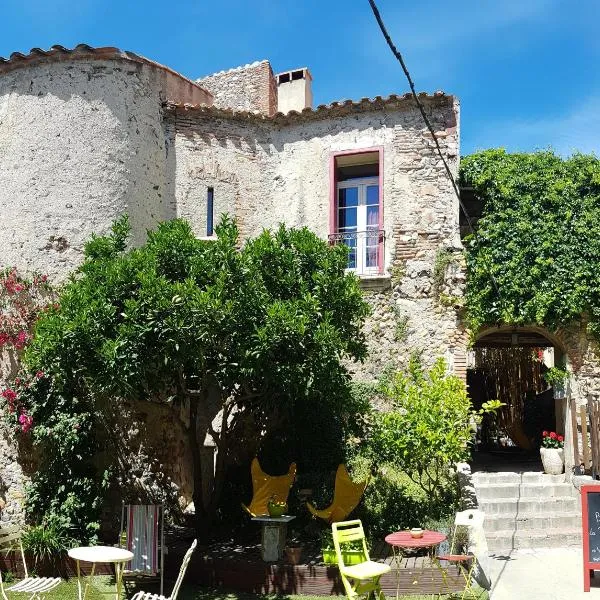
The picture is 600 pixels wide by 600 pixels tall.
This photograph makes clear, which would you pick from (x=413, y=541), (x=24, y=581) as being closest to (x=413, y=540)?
(x=413, y=541)

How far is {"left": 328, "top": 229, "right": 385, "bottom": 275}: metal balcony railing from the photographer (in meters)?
12.4

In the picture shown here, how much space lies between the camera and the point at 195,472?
31.0 feet

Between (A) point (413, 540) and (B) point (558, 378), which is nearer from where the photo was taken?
(A) point (413, 540)

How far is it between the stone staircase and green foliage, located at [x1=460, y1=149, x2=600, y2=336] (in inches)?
108

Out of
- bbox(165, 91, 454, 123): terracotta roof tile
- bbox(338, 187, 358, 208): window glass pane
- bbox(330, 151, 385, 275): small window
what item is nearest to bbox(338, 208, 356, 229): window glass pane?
bbox(330, 151, 385, 275): small window

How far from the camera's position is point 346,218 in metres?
12.9

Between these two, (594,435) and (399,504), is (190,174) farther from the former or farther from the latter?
(594,435)

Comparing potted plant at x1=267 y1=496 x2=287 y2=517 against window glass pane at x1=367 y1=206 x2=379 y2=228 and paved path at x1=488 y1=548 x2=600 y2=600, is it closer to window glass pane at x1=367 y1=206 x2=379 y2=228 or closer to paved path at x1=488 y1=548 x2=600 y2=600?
paved path at x1=488 y1=548 x2=600 y2=600

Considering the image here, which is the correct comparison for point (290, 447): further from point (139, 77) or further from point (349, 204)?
point (139, 77)

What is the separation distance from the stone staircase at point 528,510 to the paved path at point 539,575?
0.64 feet

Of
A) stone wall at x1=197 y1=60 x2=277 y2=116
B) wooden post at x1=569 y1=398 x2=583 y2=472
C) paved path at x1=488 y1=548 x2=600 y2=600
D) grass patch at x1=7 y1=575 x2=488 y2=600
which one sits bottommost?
grass patch at x1=7 y1=575 x2=488 y2=600

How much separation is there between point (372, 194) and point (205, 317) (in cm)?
634

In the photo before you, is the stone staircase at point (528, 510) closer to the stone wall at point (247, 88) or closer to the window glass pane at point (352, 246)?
the window glass pane at point (352, 246)

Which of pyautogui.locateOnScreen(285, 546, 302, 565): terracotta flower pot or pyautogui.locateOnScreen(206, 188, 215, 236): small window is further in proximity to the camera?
pyautogui.locateOnScreen(206, 188, 215, 236): small window
